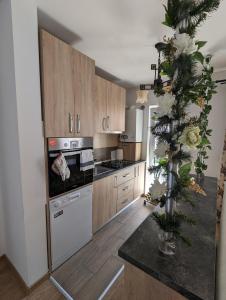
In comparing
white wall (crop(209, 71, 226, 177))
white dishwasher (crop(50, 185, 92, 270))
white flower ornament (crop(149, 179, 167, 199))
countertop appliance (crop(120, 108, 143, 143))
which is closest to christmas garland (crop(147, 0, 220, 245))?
white flower ornament (crop(149, 179, 167, 199))

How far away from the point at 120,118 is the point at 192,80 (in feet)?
7.87

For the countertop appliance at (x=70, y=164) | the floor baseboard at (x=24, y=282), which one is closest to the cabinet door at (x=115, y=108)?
the countertop appliance at (x=70, y=164)

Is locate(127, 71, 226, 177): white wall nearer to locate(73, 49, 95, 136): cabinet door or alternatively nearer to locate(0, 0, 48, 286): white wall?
locate(73, 49, 95, 136): cabinet door

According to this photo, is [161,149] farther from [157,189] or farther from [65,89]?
[65,89]

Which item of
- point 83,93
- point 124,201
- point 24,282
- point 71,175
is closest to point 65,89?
point 83,93

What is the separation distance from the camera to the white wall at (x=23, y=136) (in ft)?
4.01

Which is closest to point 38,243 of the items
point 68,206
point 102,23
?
point 68,206

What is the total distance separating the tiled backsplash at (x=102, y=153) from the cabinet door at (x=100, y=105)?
645 mm

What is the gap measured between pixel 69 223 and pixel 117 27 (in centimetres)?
211

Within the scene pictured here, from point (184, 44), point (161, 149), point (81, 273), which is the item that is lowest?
point (81, 273)

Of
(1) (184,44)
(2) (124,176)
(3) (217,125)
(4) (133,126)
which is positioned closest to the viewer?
(1) (184,44)

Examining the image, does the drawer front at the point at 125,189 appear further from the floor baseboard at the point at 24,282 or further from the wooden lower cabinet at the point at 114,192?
the floor baseboard at the point at 24,282

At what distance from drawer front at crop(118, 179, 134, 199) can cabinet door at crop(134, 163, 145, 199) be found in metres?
0.18

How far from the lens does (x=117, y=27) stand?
1535 mm
